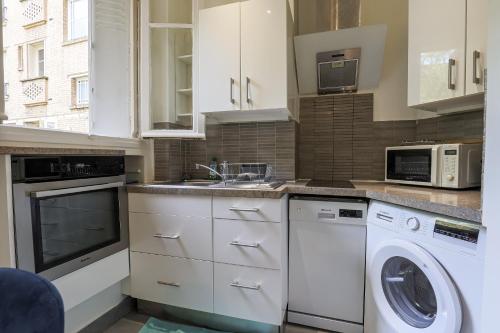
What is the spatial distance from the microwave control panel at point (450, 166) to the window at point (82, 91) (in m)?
2.33

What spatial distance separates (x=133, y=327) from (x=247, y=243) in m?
0.99

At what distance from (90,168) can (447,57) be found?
83.3 inches

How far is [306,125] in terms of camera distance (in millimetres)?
2248

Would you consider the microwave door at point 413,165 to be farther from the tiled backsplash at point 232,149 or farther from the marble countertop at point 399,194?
the tiled backsplash at point 232,149

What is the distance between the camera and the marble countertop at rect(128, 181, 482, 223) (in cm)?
102

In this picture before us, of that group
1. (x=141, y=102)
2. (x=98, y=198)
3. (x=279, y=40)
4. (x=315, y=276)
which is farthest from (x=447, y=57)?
(x=98, y=198)

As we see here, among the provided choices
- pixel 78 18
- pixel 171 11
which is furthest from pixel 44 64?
pixel 171 11

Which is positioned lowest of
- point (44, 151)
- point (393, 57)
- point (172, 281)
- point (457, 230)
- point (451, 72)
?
point (172, 281)

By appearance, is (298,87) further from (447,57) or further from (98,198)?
(98,198)

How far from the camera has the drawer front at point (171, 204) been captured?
1.63m

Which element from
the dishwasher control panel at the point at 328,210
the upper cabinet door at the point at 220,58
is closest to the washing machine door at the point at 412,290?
the dishwasher control panel at the point at 328,210

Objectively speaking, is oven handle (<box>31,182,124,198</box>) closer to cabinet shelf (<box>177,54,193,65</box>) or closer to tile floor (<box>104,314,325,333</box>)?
tile floor (<box>104,314,325,333</box>)

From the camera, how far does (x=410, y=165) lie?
5.50 ft

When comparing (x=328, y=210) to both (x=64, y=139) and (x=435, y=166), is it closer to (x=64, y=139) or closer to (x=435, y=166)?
(x=435, y=166)
